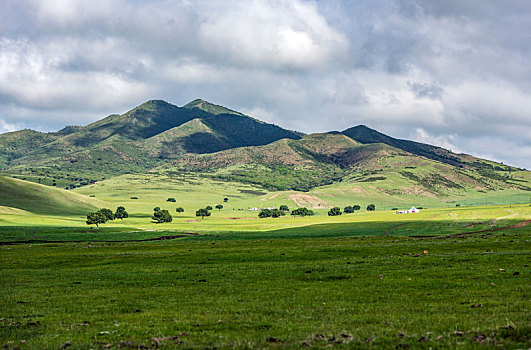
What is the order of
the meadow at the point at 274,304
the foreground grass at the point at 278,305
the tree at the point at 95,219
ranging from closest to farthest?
the meadow at the point at 274,304 → the foreground grass at the point at 278,305 → the tree at the point at 95,219

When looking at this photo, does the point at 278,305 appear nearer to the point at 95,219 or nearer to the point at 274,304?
the point at 274,304

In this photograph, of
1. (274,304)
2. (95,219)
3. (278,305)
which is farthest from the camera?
(95,219)

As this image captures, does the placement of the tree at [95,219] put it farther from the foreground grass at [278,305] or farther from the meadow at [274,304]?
the foreground grass at [278,305]

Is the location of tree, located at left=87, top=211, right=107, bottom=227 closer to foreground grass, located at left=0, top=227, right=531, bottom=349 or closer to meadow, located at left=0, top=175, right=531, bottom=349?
meadow, located at left=0, top=175, right=531, bottom=349

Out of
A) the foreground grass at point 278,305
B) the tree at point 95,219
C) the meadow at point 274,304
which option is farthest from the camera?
the tree at point 95,219

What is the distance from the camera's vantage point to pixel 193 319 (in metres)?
23.9

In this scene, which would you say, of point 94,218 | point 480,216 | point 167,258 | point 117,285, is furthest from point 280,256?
point 94,218

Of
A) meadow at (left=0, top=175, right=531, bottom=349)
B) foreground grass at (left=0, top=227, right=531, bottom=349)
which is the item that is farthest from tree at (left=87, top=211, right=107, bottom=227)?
foreground grass at (left=0, top=227, right=531, bottom=349)

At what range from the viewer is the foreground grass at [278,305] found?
18.7 metres

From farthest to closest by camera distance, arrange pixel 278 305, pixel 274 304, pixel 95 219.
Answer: pixel 95 219
pixel 274 304
pixel 278 305

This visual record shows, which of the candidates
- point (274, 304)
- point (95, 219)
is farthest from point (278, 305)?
point (95, 219)

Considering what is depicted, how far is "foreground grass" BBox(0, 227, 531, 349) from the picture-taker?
18719 millimetres

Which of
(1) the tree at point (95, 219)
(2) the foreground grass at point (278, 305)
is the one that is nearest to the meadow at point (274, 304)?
(2) the foreground grass at point (278, 305)

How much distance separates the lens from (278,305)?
91.2ft
